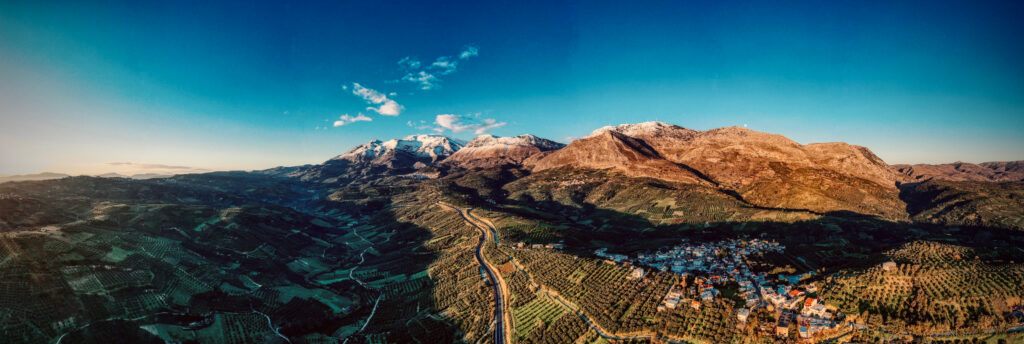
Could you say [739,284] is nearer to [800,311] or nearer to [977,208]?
[800,311]

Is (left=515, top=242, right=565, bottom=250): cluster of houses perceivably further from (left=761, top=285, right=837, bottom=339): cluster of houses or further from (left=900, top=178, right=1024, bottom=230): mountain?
(left=900, top=178, right=1024, bottom=230): mountain

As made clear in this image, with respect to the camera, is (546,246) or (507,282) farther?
(546,246)

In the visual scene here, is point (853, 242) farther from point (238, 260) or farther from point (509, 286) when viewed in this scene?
point (238, 260)

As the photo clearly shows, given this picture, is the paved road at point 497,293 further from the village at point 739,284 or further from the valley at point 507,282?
the village at point 739,284

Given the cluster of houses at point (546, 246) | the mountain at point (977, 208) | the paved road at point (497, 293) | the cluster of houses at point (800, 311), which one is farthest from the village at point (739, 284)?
the mountain at point (977, 208)

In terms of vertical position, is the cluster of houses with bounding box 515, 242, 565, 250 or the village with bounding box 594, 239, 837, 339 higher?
the village with bounding box 594, 239, 837, 339

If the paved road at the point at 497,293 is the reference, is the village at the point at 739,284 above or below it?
above

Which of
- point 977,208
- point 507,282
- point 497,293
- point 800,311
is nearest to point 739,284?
point 800,311

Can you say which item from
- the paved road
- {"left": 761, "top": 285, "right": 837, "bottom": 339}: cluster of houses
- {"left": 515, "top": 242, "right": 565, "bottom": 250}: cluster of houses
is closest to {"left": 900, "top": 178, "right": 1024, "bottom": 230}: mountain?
{"left": 761, "top": 285, "right": 837, "bottom": 339}: cluster of houses

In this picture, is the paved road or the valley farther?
the paved road
